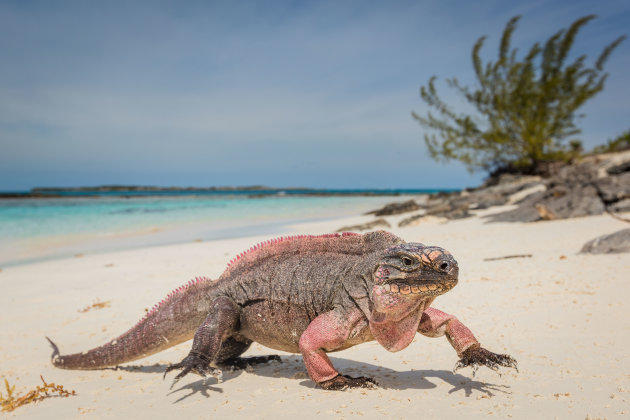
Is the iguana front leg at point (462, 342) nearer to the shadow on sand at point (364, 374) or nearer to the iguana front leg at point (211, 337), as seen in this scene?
the shadow on sand at point (364, 374)

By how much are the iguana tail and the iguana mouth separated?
1876 mm

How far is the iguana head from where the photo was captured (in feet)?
8.81

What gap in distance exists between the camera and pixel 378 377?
11.7 ft

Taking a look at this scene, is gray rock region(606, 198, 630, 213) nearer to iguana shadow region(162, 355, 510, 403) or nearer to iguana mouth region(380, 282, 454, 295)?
iguana shadow region(162, 355, 510, 403)

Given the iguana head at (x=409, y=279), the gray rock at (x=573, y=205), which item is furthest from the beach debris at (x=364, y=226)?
the iguana head at (x=409, y=279)

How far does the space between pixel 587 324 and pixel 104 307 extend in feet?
20.9

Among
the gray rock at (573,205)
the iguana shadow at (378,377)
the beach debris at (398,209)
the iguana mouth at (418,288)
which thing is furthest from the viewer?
the beach debris at (398,209)

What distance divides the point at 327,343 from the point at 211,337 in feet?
3.33

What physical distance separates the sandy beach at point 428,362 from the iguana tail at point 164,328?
7.6 inches

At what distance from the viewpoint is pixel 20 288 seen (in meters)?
8.62

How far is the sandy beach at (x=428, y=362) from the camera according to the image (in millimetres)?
2949

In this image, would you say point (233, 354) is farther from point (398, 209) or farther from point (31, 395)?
point (398, 209)

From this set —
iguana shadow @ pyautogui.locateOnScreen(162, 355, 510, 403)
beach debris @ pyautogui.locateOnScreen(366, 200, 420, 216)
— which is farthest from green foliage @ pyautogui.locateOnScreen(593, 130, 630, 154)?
iguana shadow @ pyautogui.locateOnScreen(162, 355, 510, 403)

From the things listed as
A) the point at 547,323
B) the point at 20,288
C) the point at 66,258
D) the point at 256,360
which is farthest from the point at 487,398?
the point at 66,258
